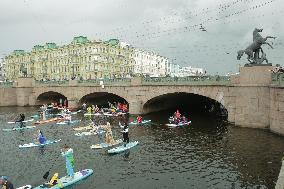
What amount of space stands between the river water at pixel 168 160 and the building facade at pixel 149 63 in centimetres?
8801

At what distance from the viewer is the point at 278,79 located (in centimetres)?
3281

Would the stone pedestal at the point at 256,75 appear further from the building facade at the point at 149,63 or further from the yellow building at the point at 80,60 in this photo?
the building facade at the point at 149,63

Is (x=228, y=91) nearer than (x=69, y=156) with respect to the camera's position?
No

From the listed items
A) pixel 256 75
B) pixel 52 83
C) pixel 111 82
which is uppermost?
pixel 256 75

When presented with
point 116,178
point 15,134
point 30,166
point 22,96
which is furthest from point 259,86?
point 22,96

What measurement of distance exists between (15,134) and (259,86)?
28.9m

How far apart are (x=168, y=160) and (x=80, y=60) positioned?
305 feet

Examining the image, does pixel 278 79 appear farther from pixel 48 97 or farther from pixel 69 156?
pixel 48 97

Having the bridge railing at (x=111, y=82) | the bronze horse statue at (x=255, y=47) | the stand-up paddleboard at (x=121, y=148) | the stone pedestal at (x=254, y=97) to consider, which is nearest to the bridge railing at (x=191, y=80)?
the stone pedestal at (x=254, y=97)

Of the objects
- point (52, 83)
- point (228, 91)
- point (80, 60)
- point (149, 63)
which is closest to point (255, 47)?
point (228, 91)

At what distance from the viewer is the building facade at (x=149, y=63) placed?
143 metres

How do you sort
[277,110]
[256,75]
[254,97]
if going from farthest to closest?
[254,97] → [256,75] → [277,110]

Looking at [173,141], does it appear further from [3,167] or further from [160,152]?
[3,167]

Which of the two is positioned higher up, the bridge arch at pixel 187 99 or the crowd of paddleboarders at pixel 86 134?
the bridge arch at pixel 187 99
